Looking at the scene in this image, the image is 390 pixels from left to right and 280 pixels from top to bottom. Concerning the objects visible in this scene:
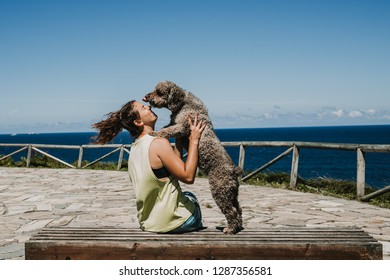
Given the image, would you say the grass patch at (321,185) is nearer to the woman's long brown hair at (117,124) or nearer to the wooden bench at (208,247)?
the wooden bench at (208,247)

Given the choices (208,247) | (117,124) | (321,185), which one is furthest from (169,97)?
(321,185)

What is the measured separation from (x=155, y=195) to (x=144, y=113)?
75 centimetres

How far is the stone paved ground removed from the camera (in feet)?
19.9

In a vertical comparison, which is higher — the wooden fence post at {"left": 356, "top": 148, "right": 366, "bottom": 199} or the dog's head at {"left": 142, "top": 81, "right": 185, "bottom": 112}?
the dog's head at {"left": 142, "top": 81, "right": 185, "bottom": 112}

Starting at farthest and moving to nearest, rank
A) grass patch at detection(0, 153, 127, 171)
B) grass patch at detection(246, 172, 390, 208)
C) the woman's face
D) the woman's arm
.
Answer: grass patch at detection(0, 153, 127, 171), grass patch at detection(246, 172, 390, 208), the woman's face, the woman's arm

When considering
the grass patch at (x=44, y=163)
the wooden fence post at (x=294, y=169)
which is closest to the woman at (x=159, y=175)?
the wooden fence post at (x=294, y=169)

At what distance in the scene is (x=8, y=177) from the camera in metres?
13.8

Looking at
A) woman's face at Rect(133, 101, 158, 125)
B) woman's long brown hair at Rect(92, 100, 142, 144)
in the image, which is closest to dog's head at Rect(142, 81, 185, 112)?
woman's face at Rect(133, 101, 158, 125)

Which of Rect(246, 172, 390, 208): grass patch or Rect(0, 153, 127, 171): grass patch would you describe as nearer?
Rect(246, 172, 390, 208): grass patch

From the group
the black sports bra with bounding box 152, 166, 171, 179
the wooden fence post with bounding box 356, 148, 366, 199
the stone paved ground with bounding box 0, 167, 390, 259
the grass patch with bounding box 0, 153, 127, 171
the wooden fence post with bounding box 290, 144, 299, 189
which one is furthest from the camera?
the grass patch with bounding box 0, 153, 127, 171

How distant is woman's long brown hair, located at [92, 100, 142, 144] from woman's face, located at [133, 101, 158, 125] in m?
0.03

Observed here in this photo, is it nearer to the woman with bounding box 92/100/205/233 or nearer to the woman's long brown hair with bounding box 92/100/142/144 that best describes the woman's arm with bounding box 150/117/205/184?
the woman with bounding box 92/100/205/233

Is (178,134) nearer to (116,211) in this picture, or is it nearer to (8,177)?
(116,211)
